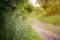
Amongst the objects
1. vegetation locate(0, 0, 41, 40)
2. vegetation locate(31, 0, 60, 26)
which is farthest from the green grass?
vegetation locate(0, 0, 41, 40)

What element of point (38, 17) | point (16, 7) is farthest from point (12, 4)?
point (38, 17)

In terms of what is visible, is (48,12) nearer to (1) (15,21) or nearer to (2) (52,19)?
(2) (52,19)

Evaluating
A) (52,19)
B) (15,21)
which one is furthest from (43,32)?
(15,21)

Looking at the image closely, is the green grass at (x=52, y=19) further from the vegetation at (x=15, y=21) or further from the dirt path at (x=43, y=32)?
the vegetation at (x=15, y=21)

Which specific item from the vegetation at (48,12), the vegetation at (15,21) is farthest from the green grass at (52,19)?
the vegetation at (15,21)

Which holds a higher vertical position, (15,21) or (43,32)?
(15,21)

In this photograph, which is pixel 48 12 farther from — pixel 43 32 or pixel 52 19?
pixel 43 32

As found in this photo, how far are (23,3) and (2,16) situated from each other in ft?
0.80

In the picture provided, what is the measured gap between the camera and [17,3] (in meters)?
1.50

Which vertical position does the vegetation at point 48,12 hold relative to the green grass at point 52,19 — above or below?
above

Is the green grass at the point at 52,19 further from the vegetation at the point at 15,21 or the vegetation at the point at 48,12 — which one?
the vegetation at the point at 15,21

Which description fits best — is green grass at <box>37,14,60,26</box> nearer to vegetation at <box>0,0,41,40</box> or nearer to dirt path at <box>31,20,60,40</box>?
dirt path at <box>31,20,60,40</box>

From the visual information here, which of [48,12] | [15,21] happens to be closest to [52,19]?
[48,12]

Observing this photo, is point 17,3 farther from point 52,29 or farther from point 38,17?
point 52,29
